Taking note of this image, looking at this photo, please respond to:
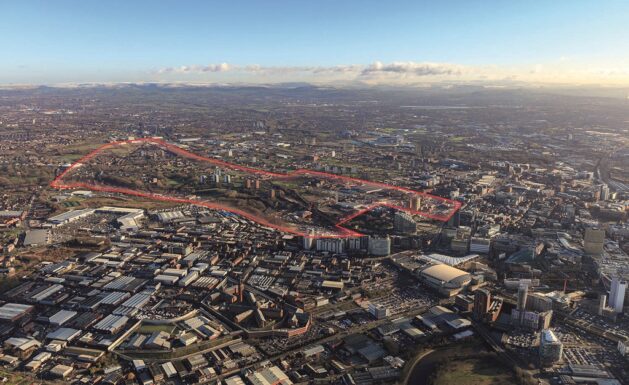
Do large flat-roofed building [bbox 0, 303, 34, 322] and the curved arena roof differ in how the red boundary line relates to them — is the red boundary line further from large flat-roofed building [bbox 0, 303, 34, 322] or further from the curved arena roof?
large flat-roofed building [bbox 0, 303, 34, 322]

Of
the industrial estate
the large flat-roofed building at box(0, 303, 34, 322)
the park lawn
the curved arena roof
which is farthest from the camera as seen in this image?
the curved arena roof

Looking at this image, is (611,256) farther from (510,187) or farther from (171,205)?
(171,205)

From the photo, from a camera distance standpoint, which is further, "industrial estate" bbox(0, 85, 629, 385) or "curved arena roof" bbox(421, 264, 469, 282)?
"curved arena roof" bbox(421, 264, 469, 282)

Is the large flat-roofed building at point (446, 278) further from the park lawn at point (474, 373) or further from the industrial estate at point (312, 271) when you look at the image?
the park lawn at point (474, 373)

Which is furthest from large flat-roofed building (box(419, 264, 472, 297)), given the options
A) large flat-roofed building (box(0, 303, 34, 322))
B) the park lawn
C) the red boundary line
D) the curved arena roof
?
large flat-roofed building (box(0, 303, 34, 322))

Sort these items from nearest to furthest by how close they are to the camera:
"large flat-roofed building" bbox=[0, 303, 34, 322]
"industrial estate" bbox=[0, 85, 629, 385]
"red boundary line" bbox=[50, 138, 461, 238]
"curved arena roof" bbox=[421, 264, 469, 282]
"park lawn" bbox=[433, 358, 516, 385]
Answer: "park lawn" bbox=[433, 358, 516, 385], "industrial estate" bbox=[0, 85, 629, 385], "large flat-roofed building" bbox=[0, 303, 34, 322], "curved arena roof" bbox=[421, 264, 469, 282], "red boundary line" bbox=[50, 138, 461, 238]

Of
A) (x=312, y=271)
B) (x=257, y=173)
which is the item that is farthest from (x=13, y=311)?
(x=257, y=173)
